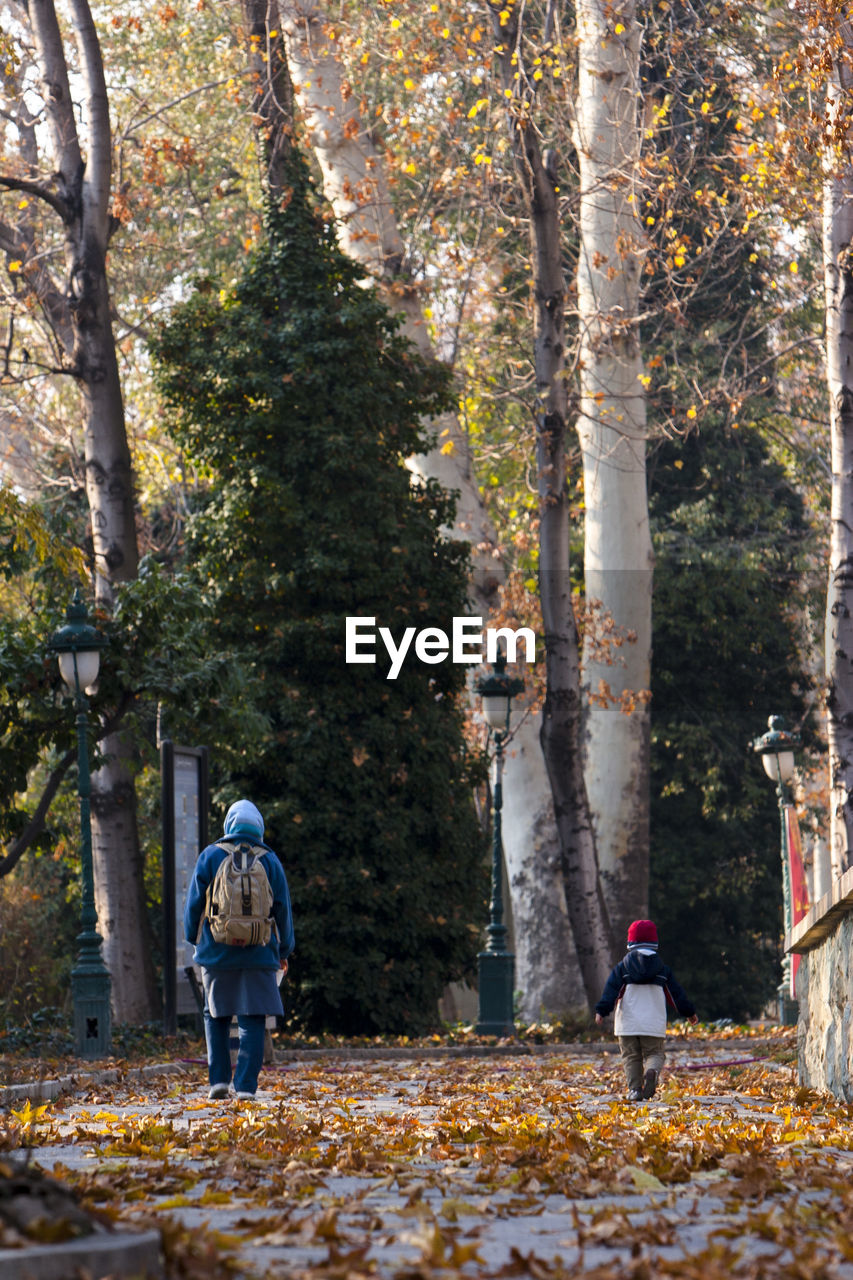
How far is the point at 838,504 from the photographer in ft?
51.1

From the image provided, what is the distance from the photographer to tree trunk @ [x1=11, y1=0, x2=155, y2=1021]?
64.9 feet

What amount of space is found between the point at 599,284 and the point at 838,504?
25.3ft

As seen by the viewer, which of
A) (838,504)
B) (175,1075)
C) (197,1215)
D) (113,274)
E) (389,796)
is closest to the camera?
(197,1215)

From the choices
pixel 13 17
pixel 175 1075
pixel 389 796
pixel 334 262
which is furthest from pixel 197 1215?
pixel 13 17

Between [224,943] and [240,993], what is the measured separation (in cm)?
30

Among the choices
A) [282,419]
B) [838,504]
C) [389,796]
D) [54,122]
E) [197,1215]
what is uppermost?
[54,122]

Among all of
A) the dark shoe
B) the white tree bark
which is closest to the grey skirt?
the dark shoe

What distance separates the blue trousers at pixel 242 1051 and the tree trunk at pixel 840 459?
6324 mm

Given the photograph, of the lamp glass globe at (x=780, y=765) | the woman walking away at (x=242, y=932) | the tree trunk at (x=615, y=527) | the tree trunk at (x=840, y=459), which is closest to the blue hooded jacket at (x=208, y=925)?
the woman walking away at (x=242, y=932)

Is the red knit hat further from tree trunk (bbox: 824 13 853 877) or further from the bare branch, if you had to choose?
the bare branch

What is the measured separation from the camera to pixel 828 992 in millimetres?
9945

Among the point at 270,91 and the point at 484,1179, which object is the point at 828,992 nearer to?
the point at 484,1179

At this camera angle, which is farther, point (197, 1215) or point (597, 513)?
point (597, 513)

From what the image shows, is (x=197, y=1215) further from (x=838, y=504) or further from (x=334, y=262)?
(x=334, y=262)
